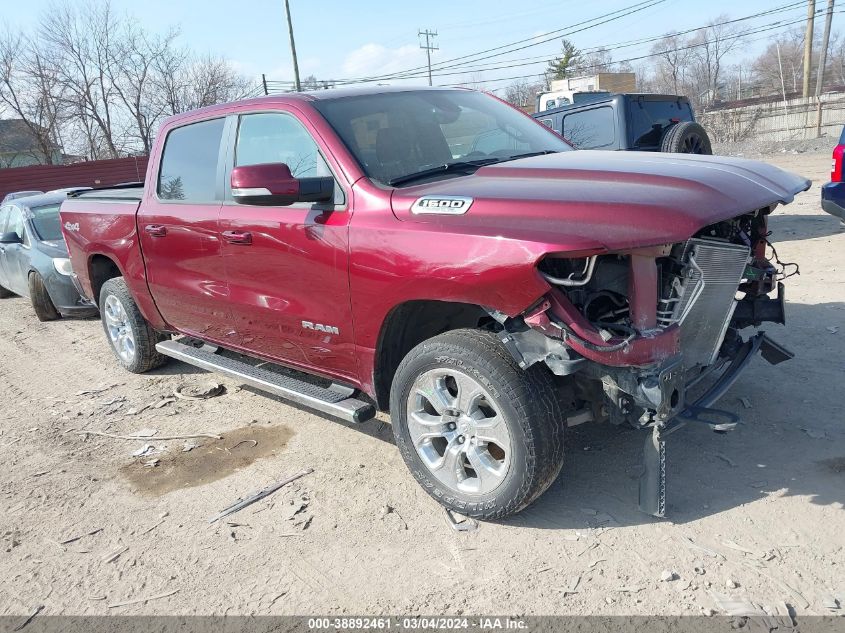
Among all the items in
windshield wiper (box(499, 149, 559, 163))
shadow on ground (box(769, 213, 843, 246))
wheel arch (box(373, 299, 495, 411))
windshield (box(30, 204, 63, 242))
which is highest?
windshield wiper (box(499, 149, 559, 163))

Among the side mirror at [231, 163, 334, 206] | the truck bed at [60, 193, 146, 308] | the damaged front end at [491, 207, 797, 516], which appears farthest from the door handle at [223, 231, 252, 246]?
the damaged front end at [491, 207, 797, 516]

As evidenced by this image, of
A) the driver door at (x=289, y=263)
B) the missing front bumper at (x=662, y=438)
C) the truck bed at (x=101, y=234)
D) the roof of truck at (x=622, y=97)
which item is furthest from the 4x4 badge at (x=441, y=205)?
the roof of truck at (x=622, y=97)

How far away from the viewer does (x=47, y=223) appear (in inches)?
348

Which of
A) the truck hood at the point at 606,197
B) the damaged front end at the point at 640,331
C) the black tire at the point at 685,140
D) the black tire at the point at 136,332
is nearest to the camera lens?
the truck hood at the point at 606,197

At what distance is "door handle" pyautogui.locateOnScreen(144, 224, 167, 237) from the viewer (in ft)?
15.7

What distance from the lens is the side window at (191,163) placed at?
14.8 ft

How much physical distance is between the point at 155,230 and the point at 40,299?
4.58m

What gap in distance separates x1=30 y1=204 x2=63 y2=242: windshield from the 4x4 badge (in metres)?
7.02

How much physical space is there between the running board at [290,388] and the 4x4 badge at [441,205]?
3.63 ft

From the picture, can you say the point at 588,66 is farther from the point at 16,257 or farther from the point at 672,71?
the point at 16,257

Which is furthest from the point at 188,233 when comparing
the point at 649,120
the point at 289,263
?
the point at 649,120

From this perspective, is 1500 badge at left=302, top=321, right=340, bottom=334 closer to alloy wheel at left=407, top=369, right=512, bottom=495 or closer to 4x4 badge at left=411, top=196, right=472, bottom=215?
alloy wheel at left=407, top=369, right=512, bottom=495

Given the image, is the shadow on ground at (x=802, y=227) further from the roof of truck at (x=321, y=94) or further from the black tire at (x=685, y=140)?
the roof of truck at (x=321, y=94)

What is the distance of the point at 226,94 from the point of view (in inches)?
1693
